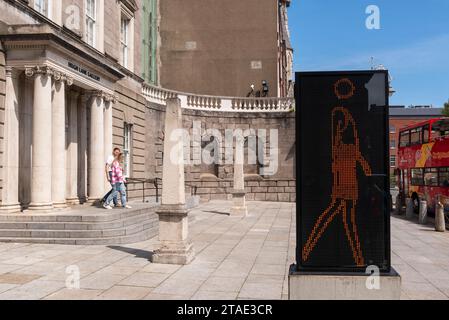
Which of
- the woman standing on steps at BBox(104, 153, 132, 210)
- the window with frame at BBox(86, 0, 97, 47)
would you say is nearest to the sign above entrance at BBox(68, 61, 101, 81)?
the window with frame at BBox(86, 0, 97, 47)

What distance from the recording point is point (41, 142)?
11961mm

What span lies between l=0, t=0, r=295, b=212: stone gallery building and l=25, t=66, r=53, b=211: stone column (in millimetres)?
27

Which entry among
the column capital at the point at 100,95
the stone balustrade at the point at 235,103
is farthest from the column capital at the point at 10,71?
the stone balustrade at the point at 235,103

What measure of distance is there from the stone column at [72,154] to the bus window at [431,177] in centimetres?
1530

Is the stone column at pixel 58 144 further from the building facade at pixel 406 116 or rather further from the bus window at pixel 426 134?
the building facade at pixel 406 116

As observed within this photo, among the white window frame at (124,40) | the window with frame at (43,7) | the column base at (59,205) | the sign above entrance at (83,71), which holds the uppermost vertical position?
the white window frame at (124,40)

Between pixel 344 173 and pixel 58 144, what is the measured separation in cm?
997

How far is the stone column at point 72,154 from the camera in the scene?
50.7ft

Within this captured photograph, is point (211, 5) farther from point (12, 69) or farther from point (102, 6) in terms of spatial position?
point (12, 69)

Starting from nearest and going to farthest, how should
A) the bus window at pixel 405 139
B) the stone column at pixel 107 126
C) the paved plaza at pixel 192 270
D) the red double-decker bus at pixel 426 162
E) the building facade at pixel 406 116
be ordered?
the paved plaza at pixel 192 270 → the stone column at pixel 107 126 → the red double-decker bus at pixel 426 162 → the bus window at pixel 405 139 → the building facade at pixel 406 116

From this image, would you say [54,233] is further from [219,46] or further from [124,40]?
[219,46]

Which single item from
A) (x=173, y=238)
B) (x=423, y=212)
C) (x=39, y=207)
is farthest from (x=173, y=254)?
(x=423, y=212)

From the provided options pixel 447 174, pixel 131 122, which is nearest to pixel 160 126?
pixel 131 122

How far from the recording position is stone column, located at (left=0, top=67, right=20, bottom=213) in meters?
12.1
